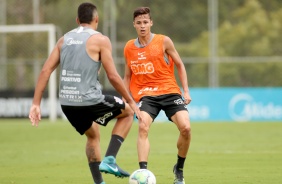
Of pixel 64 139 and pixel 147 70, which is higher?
pixel 147 70

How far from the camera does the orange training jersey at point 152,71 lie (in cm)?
1122

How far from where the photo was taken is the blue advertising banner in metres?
27.8

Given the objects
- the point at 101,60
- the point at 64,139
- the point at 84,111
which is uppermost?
the point at 101,60

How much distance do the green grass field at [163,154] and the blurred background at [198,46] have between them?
7.41 feet

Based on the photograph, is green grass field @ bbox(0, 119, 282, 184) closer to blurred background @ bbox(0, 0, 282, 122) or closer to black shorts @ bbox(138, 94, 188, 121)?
black shorts @ bbox(138, 94, 188, 121)

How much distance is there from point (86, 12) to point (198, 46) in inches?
981

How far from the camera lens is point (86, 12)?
32.1ft

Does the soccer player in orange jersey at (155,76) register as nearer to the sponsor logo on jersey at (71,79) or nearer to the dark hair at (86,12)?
the dark hair at (86,12)

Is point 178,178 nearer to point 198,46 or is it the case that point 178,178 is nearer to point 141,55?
point 141,55

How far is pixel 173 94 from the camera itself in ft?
36.8

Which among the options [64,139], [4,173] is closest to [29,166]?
[4,173]

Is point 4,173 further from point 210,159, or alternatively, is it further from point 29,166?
point 210,159

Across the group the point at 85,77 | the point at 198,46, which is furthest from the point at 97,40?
the point at 198,46

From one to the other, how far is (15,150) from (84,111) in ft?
27.2
